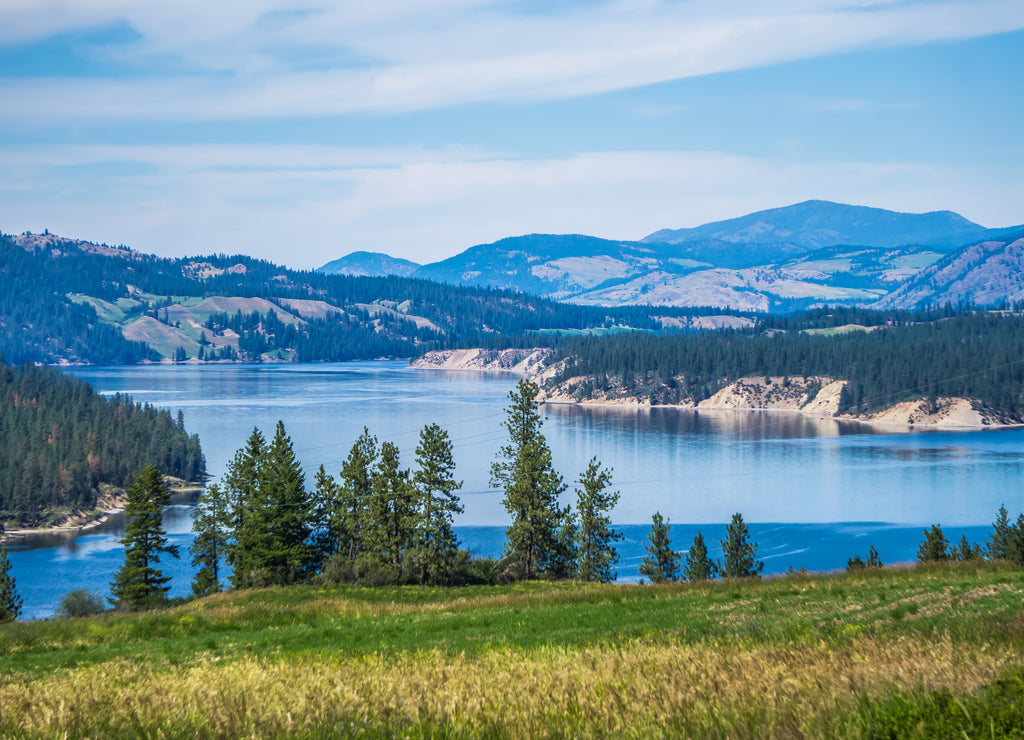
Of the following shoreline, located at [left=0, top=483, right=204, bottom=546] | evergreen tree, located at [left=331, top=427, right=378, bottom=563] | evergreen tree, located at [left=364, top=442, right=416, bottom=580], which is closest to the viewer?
evergreen tree, located at [left=364, top=442, right=416, bottom=580]

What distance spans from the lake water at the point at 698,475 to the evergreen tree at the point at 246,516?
9803mm

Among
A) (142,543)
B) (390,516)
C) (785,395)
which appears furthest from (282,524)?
(785,395)

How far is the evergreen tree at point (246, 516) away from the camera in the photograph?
5091 cm

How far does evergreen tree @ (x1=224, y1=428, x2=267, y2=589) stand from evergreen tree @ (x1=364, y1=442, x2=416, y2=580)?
741 cm

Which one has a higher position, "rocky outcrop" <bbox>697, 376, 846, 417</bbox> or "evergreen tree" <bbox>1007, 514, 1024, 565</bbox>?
"rocky outcrop" <bbox>697, 376, 846, 417</bbox>

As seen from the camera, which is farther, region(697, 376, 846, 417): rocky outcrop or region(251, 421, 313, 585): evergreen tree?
region(697, 376, 846, 417): rocky outcrop

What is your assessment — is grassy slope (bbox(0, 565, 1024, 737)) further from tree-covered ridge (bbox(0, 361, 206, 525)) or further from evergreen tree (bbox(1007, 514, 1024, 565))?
tree-covered ridge (bbox(0, 361, 206, 525))

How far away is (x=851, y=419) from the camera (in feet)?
555

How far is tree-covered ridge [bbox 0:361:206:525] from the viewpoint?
315ft

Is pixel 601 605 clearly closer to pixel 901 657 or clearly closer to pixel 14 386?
pixel 901 657

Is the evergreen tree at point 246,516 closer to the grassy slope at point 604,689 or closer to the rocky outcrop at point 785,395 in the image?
the grassy slope at point 604,689

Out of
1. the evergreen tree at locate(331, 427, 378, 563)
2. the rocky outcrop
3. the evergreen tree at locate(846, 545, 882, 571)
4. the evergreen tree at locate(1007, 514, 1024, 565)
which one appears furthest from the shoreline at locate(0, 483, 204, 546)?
the rocky outcrop

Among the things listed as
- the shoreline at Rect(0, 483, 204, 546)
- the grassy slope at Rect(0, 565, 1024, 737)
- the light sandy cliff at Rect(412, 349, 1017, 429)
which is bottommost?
the shoreline at Rect(0, 483, 204, 546)

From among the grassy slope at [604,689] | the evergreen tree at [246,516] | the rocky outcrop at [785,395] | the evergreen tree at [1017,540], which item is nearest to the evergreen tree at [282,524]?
the evergreen tree at [246,516]
